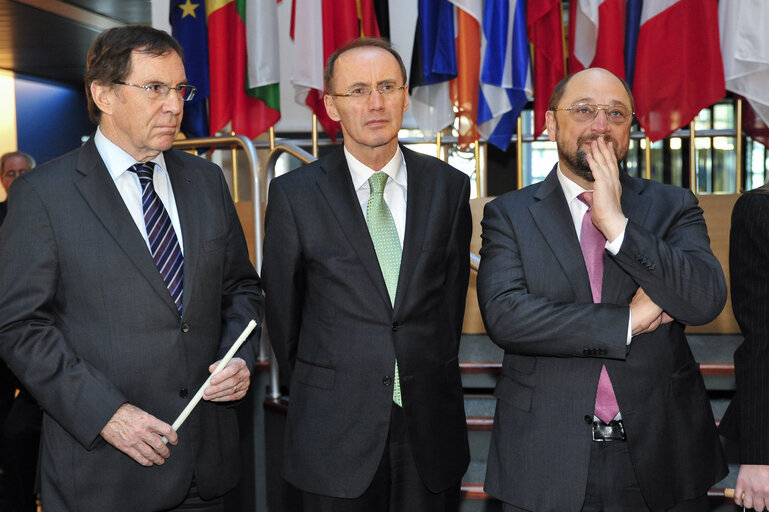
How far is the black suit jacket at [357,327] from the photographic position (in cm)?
229

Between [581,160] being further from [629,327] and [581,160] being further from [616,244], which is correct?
[629,327]

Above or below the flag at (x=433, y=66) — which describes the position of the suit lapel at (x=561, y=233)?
below

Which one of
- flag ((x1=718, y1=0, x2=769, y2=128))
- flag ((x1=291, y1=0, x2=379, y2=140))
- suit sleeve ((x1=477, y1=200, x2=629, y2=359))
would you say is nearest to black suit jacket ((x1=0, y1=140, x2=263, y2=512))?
suit sleeve ((x1=477, y1=200, x2=629, y2=359))

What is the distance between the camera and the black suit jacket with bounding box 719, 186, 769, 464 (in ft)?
6.56

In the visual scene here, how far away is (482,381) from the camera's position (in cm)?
398

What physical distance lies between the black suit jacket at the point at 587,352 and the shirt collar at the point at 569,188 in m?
0.05

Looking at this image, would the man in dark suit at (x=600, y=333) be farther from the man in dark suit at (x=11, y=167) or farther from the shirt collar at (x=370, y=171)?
the man in dark suit at (x=11, y=167)

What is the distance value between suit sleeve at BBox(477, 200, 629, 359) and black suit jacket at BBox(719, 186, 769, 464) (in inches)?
11.5

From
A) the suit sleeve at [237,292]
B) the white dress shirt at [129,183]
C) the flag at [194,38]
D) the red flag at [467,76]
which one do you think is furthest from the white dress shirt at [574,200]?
the flag at [194,38]

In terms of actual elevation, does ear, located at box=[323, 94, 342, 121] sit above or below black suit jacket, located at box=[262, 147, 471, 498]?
above

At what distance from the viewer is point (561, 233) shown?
7.14 feet

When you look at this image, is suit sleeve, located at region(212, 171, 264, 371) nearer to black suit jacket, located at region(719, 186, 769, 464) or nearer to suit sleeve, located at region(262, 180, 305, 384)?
suit sleeve, located at region(262, 180, 305, 384)

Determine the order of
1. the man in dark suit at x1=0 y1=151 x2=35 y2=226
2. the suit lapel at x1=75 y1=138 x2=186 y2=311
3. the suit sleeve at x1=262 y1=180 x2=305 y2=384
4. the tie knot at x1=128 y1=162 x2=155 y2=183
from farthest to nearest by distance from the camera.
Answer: the man in dark suit at x1=0 y1=151 x2=35 y2=226 < the suit sleeve at x1=262 y1=180 x2=305 y2=384 < the tie knot at x1=128 y1=162 x2=155 y2=183 < the suit lapel at x1=75 y1=138 x2=186 y2=311

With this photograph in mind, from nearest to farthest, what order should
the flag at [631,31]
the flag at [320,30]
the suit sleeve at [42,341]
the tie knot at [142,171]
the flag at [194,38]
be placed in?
the suit sleeve at [42,341], the tie knot at [142,171], the flag at [631,31], the flag at [320,30], the flag at [194,38]
